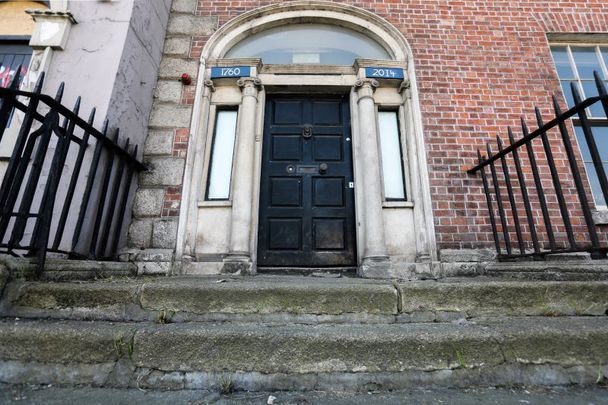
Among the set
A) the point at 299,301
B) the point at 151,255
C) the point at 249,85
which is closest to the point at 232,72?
the point at 249,85

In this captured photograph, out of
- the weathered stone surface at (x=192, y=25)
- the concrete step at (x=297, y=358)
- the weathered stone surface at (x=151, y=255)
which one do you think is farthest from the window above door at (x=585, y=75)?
the weathered stone surface at (x=151, y=255)

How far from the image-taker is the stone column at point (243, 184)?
3.74 meters

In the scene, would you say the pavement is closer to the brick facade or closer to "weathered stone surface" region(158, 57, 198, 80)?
the brick facade

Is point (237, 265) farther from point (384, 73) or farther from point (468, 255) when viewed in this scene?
point (384, 73)

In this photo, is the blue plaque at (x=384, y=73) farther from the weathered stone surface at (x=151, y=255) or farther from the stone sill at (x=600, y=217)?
the weathered stone surface at (x=151, y=255)

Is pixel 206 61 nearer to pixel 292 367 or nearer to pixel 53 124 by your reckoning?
pixel 53 124

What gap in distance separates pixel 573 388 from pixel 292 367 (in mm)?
1418

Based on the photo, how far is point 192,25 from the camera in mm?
4793

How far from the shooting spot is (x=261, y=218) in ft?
13.8

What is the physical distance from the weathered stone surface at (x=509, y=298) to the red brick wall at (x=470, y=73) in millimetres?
1681

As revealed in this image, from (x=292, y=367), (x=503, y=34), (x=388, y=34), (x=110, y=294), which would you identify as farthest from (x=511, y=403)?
(x=503, y=34)

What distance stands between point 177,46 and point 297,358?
467cm

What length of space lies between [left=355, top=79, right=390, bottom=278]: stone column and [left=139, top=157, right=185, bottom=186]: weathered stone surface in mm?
2314

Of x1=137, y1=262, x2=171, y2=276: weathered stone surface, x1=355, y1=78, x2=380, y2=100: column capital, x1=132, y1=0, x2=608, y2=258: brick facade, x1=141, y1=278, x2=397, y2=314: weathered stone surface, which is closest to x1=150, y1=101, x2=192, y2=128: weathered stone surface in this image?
x1=132, y1=0, x2=608, y2=258: brick facade
